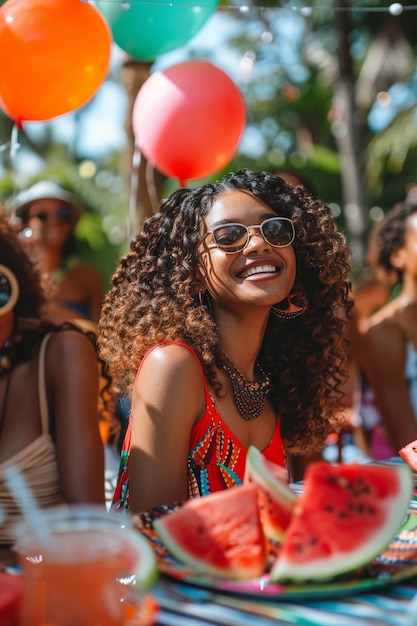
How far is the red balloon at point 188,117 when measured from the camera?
14.8 ft

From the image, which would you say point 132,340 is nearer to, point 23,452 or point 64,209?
point 23,452

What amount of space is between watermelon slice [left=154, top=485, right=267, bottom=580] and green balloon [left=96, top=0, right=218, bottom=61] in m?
3.57

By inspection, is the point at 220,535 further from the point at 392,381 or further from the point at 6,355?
the point at 392,381

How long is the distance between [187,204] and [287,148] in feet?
74.0

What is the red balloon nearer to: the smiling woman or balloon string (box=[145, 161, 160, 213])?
balloon string (box=[145, 161, 160, 213])

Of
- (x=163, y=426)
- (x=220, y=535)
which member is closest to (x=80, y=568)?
(x=220, y=535)

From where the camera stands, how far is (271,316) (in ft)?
9.55

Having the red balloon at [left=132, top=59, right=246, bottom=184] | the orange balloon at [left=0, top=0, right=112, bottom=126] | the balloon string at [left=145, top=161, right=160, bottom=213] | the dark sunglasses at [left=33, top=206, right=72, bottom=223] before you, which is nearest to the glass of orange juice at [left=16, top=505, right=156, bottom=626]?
the orange balloon at [left=0, top=0, right=112, bottom=126]

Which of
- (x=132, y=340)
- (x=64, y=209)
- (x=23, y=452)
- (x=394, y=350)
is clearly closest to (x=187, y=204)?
(x=132, y=340)

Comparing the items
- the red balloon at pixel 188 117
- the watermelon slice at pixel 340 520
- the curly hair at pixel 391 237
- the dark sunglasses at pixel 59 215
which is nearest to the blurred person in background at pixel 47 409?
the watermelon slice at pixel 340 520

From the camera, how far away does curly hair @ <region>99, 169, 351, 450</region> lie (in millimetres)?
2518

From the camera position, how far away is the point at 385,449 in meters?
4.82

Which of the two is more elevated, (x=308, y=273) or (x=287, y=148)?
(x=308, y=273)

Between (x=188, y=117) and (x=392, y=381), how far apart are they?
6.21ft
